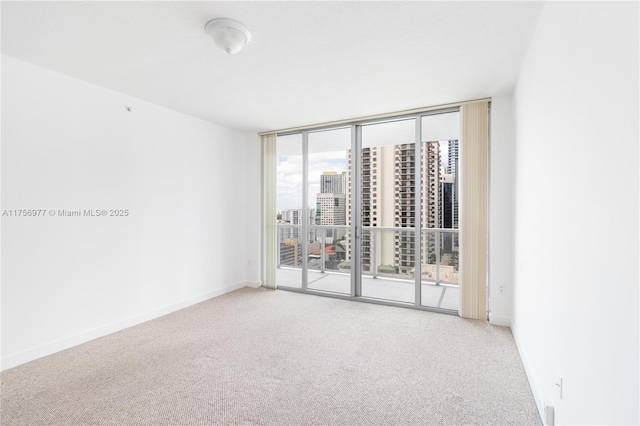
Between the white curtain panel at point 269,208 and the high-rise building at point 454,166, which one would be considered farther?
the white curtain panel at point 269,208

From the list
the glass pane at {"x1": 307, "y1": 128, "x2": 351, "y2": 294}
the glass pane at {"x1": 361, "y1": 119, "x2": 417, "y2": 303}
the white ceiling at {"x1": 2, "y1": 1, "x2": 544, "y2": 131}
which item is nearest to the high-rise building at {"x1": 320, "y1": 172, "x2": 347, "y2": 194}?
the glass pane at {"x1": 307, "y1": 128, "x2": 351, "y2": 294}

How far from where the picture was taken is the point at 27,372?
2.41 m

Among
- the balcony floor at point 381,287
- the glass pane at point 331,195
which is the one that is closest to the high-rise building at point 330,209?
the glass pane at point 331,195

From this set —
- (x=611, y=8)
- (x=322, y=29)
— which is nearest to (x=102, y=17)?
(x=322, y=29)

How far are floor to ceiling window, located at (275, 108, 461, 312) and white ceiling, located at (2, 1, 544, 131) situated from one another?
0.80 meters

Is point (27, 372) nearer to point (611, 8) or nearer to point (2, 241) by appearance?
point (2, 241)

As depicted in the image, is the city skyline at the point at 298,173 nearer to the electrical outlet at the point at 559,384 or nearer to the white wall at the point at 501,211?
the white wall at the point at 501,211

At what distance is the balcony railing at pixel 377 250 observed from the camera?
4.56 metres

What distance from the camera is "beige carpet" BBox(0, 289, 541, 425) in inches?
75.2

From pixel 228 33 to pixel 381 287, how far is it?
13.1 feet

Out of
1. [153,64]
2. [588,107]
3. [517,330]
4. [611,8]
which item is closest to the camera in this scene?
[611,8]

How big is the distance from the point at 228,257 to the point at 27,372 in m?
2.51

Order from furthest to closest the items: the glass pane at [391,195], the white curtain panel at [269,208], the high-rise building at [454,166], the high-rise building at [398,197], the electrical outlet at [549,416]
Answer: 1. the white curtain panel at [269,208]
2. the glass pane at [391,195]
3. the high-rise building at [398,197]
4. the high-rise building at [454,166]
5. the electrical outlet at [549,416]

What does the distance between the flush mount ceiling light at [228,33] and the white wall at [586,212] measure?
1.79m
